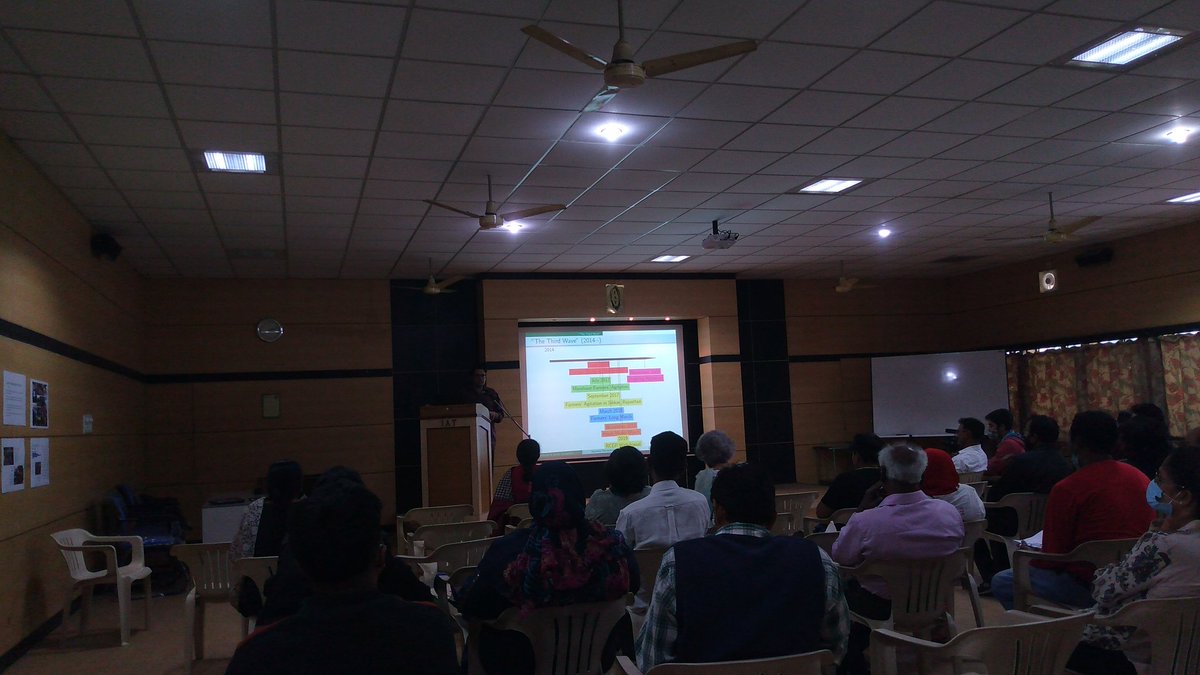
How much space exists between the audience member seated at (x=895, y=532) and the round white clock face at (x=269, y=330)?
29.2 feet

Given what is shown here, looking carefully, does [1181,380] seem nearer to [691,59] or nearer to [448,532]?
[691,59]

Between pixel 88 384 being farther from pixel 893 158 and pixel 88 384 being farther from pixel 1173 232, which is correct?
pixel 1173 232

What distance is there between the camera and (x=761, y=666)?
1914 mm

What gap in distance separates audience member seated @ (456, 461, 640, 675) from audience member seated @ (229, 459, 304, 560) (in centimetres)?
108

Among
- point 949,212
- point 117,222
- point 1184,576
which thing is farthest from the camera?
point 949,212

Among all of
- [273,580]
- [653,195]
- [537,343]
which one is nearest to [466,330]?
[537,343]

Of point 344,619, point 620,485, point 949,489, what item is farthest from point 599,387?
point 344,619

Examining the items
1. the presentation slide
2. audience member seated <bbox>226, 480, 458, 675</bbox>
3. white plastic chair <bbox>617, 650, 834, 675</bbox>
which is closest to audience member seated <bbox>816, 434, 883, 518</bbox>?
white plastic chair <bbox>617, 650, 834, 675</bbox>

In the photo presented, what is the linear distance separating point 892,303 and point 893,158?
7007 millimetres

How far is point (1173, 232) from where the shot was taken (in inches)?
400

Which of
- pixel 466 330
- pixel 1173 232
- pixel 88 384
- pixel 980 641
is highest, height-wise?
pixel 1173 232

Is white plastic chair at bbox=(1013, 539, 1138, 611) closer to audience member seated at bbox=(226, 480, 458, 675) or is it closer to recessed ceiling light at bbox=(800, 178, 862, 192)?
audience member seated at bbox=(226, 480, 458, 675)

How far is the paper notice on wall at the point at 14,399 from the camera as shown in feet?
16.8

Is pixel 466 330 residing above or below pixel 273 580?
above
